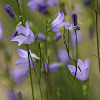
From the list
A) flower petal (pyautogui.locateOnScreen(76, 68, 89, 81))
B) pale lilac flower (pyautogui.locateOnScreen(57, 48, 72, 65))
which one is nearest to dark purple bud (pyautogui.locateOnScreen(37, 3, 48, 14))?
pale lilac flower (pyautogui.locateOnScreen(57, 48, 72, 65))

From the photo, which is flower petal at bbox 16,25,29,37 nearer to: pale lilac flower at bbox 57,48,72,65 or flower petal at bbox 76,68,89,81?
flower petal at bbox 76,68,89,81

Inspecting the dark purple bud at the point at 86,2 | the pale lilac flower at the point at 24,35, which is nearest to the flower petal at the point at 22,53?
the pale lilac flower at the point at 24,35

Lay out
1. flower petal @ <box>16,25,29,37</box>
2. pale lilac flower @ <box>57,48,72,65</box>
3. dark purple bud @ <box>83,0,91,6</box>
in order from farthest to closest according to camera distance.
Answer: dark purple bud @ <box>83,0,91,6</box>
pale lilac flower @ <box>57,48,72,65</box>
flower petal @ <box>16,25,29,37</box>

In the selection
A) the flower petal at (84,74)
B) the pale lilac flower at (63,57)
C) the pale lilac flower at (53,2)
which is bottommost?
the pale lilac flower at (63,57)

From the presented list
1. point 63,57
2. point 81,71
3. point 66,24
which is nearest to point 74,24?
point 66,24

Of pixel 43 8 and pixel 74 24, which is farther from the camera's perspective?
pixel 43 8

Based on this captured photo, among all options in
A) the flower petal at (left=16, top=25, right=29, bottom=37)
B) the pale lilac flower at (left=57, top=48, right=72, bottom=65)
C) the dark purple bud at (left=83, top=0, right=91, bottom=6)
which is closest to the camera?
the flower petal at (left=16, top=25, right=29, bottom=37)

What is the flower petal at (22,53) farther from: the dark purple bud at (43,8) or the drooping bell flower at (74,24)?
the dark purple bud at (43,8)

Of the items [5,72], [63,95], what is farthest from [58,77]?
[5,72]

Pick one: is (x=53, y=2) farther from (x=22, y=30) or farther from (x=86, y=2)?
(x=22, y=30)

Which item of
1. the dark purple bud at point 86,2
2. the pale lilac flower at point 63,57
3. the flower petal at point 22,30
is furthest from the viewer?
the dark purple bud at point 86,2
